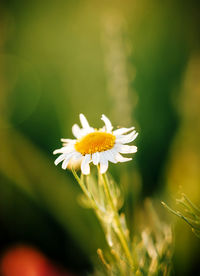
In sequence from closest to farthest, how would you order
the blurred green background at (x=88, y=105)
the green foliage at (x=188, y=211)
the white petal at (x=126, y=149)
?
1. the green foliage at (x=188, y=211)
2. the white petal at (x=126, y=149)
3. the blurred green background at (x=88, y=105)

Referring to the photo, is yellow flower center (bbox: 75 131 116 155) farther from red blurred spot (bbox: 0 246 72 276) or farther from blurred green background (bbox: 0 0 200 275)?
red blurred spot (bbox: 0 246 72 276)

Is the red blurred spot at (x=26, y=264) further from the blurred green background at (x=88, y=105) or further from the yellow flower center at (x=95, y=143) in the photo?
the yellow flower center at (x=95, y=143)

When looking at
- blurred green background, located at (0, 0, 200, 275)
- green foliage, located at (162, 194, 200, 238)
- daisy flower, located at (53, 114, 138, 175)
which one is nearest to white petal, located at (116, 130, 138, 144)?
daisy flower, located at (53, 114, 138, 175)

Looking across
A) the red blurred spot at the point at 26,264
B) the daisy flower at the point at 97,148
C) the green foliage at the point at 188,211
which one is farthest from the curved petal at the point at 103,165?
the red blurred spot at the point at 26,264

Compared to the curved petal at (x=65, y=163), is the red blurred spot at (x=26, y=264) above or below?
below

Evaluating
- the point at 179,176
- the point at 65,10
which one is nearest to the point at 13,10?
the point at 65,10

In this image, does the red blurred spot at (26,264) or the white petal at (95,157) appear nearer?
the white petal at (95,157)

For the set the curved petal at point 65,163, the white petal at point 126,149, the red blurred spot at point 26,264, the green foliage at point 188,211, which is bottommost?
the red blurred spot at point 26,264
